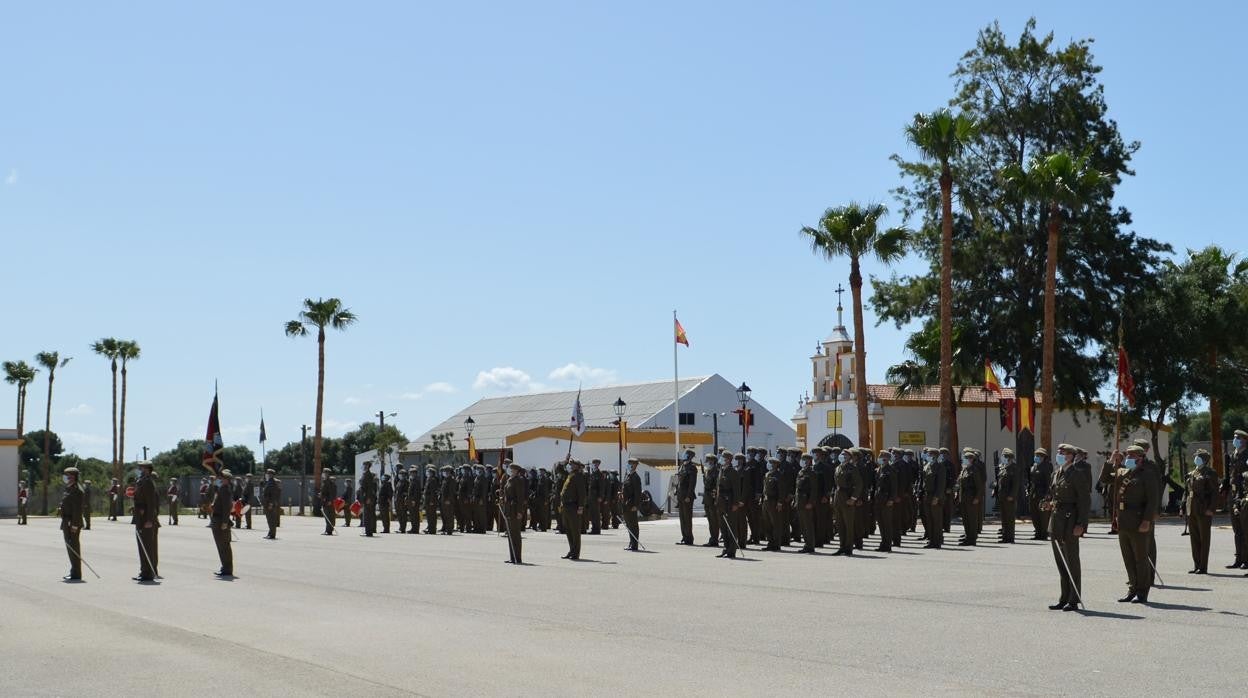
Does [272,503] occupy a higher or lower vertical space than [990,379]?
lower

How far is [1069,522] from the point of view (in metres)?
13.9

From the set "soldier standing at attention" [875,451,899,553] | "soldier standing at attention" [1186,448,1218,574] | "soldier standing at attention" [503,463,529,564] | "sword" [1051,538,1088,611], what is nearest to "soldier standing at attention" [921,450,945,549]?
"soldier standing at attention" [875,451,899,553]

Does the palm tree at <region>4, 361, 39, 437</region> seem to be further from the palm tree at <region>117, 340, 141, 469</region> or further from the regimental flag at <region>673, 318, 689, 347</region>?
the regimental flag at <region>673, 318, 689, 347</region>

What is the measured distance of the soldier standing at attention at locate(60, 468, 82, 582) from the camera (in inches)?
755

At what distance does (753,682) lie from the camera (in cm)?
958

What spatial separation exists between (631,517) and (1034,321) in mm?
21694

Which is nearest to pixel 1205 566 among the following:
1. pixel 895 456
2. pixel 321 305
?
pixel 895 456

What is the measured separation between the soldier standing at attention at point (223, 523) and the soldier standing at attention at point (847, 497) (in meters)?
10.2

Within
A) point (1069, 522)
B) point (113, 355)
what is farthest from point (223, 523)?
point (113, 355)

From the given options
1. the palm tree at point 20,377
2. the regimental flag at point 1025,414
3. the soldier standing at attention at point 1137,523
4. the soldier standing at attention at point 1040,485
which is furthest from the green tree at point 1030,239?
the palm tree at point 20,377

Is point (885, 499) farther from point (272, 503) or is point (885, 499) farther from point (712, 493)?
point (272, 503)

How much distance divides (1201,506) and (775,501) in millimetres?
8161

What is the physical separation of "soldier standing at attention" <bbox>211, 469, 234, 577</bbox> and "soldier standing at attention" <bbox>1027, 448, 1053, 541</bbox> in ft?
46.1

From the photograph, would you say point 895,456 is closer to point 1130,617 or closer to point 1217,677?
point 1130,617
